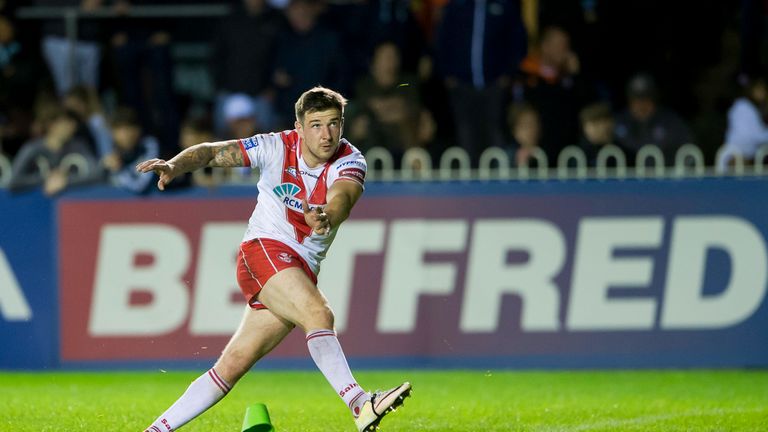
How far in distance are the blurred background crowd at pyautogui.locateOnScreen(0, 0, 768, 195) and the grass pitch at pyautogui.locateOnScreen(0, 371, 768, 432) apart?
82.1 inches

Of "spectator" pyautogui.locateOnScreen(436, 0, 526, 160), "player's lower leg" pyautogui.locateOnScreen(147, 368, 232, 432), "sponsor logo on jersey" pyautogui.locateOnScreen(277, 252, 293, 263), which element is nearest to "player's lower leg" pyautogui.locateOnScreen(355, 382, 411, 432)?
"player's lower leg" pyautogui.locateOnScreen(147, 368, 232, 432)

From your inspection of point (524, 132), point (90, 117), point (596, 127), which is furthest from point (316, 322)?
point (90, 117)

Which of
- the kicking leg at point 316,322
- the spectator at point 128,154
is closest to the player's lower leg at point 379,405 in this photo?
the kicking leg at point 316,322

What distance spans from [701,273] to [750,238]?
0.54 meters

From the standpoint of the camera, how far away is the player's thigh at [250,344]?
841cm

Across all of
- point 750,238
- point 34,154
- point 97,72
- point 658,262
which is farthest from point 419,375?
point 97,72

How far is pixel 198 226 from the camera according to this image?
13680 millimetres

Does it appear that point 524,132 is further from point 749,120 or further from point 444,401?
point 444,401

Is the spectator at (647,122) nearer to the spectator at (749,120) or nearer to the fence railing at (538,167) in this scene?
the spectator at (749,120)

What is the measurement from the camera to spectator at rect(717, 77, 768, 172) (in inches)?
581

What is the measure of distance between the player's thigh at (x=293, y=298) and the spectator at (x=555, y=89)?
5.68 meters

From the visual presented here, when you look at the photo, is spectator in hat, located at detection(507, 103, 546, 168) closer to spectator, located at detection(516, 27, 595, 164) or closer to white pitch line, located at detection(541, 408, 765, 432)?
spectator, located at detection(516, 27, 595, 164)

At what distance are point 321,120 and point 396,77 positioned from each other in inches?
252

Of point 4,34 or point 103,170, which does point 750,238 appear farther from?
point 4,34
